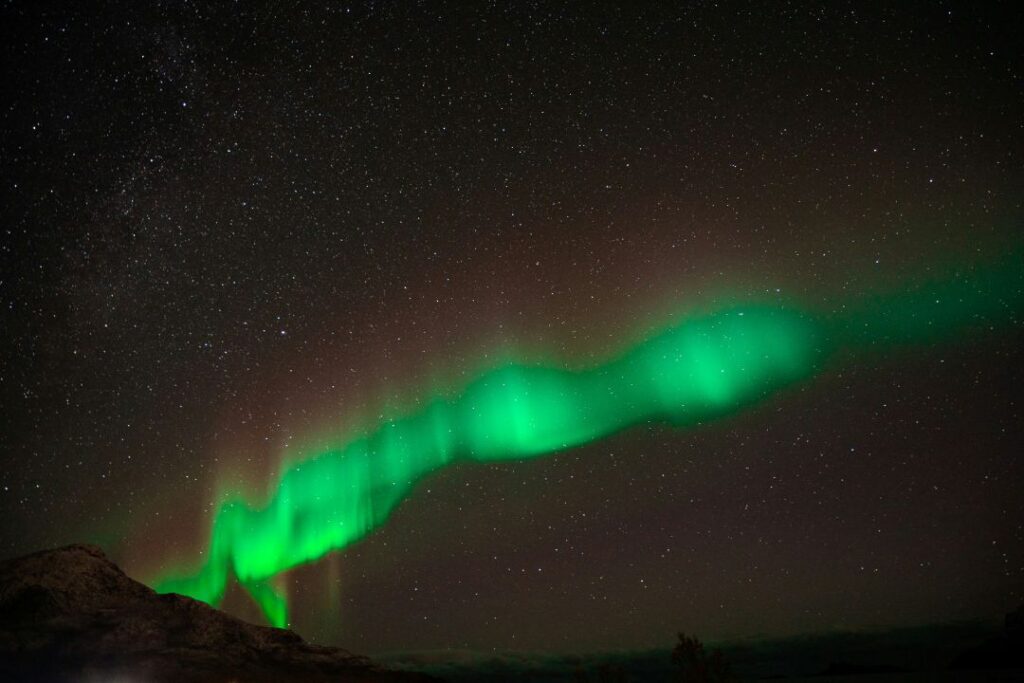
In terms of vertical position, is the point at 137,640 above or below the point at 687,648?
above

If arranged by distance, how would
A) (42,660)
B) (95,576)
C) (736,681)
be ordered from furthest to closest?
1. (95,576)
2. (42,660)
3. (736,681)

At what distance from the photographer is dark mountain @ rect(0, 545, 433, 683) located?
49.9 meters

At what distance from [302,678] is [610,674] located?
32.9 meters

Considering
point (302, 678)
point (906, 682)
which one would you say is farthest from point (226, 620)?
point (906, 682)

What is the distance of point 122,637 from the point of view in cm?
5491

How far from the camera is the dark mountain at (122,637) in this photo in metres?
49.9

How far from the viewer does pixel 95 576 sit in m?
63.5

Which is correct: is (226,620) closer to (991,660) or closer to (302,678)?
(302,678)

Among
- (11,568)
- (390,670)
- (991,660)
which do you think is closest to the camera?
(11,568)

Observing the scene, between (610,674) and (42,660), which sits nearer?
(610,674)

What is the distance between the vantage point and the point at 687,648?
142 ft

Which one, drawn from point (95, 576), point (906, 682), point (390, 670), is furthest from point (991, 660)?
point (95, 576)

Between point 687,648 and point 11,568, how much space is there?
58.0 meters

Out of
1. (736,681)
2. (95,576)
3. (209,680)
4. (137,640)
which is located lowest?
(736,681)
